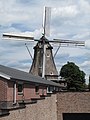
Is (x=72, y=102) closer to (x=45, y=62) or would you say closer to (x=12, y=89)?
(x=12, y=89)

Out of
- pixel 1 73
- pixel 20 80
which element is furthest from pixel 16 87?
pixel 1 73

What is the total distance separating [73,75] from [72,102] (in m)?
38.8

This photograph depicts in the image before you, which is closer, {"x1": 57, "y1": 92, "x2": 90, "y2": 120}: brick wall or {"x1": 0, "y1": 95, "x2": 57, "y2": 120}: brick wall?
{"x1": 0, "y1": 95, "x2": 57, "y2": 120}: brick wall

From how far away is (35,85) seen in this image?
3578 centimetres

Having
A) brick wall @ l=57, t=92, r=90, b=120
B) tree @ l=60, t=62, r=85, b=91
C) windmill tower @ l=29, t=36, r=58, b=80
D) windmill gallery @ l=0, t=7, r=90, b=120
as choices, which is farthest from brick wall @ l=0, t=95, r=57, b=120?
tree @ l=60, t=62, r=85, b=91

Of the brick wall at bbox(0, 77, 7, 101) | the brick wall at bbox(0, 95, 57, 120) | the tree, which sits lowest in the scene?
the brick wall at bbox(0, 95, 57, 120)

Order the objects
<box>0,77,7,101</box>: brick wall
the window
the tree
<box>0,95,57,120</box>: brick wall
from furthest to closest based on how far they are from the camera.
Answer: the tree → the window → <box>0,77,7,101</box>: brick wall → <box>0,95,57,120</box>: brick wall

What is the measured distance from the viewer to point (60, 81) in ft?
222

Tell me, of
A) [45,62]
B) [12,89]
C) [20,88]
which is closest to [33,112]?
[12,89]

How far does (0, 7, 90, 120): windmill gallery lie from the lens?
27438 mm

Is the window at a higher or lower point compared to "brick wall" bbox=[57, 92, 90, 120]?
higher

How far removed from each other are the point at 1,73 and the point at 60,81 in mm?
40751

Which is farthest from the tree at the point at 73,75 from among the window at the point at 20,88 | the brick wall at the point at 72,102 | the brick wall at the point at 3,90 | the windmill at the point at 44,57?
the brick wall at the point at 3,90

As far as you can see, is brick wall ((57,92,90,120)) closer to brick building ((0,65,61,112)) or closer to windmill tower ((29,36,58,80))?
brick building ((0,65,61,112))
